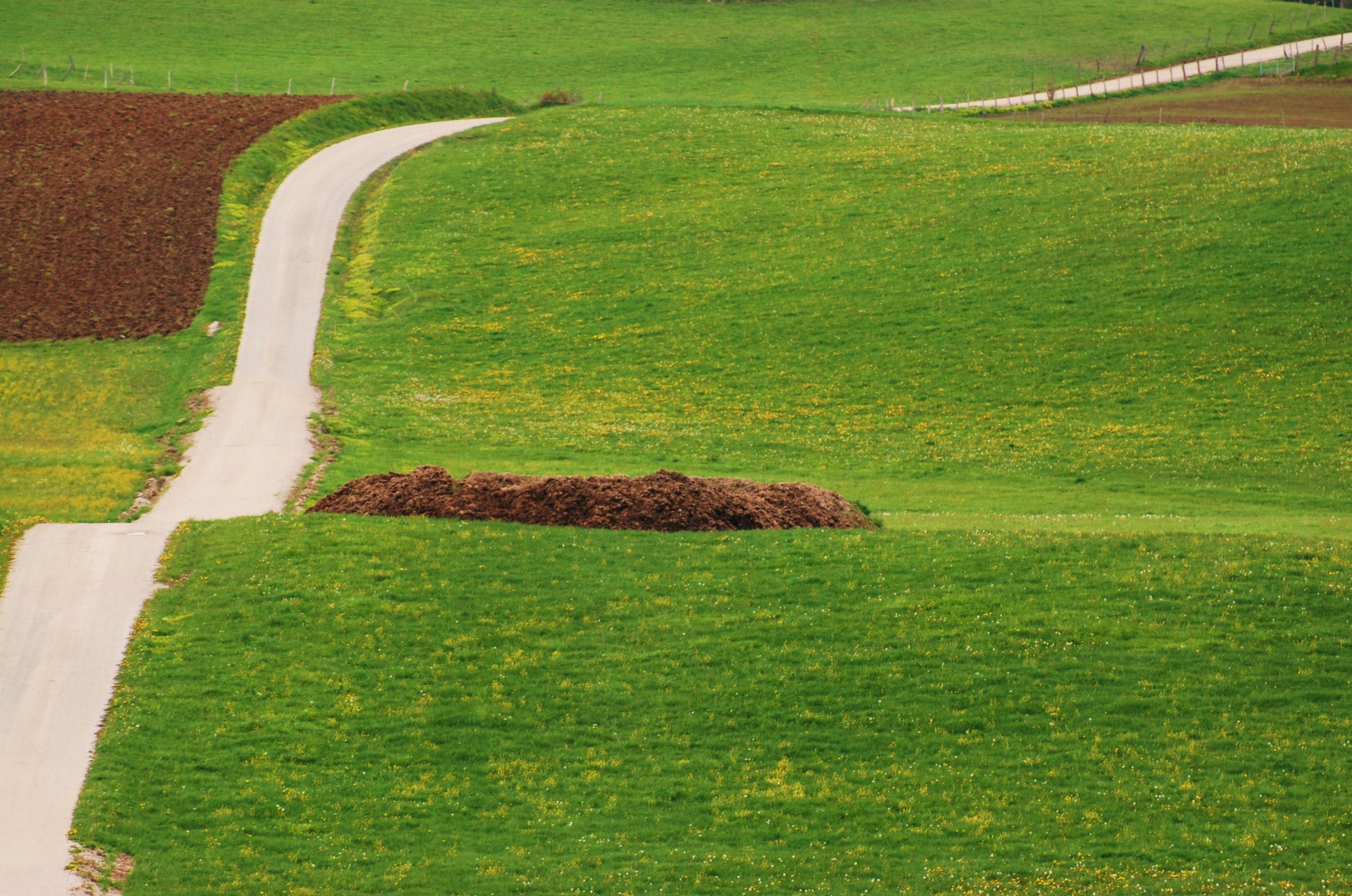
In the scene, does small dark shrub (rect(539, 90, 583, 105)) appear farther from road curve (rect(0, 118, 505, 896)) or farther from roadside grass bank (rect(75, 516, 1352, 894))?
roadside grass bank (rect(75, 516, 1352, 894))

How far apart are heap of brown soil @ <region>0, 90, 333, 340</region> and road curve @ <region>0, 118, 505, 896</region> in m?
4.31

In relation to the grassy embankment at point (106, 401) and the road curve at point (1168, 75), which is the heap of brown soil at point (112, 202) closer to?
the grassy embankment at point (106, 401)

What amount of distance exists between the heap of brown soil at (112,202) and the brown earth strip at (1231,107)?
46070 millimetres

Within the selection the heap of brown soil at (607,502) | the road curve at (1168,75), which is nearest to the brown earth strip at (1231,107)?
the road curve at (1168,75)

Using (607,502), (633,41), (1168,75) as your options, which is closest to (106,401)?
(607,502)

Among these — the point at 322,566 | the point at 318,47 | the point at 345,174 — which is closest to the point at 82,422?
the point at 322,566

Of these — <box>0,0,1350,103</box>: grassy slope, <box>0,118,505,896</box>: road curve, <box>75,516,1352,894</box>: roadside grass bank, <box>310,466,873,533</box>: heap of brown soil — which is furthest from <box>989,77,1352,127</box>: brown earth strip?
<box>75,516,1352,894</box>: roadside grass bank

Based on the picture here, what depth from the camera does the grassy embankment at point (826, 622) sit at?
18297 millimetres

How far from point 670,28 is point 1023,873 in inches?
3600

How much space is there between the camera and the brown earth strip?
70.6 meters

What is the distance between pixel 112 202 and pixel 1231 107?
62.4m

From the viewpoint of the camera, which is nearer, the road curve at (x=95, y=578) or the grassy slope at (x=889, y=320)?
the road curve at (x=95, y=578)

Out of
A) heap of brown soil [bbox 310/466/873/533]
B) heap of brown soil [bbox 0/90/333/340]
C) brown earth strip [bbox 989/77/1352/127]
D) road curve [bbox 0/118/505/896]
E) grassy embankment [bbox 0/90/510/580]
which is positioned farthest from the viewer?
brown earth strip [bbox 989/77/1352/127]

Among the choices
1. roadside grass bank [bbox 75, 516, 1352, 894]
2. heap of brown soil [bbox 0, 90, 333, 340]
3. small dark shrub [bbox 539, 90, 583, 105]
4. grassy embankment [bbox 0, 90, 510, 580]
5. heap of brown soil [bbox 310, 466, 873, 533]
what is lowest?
roadside grass bank [bbox 75, 516, 1352, 894]
